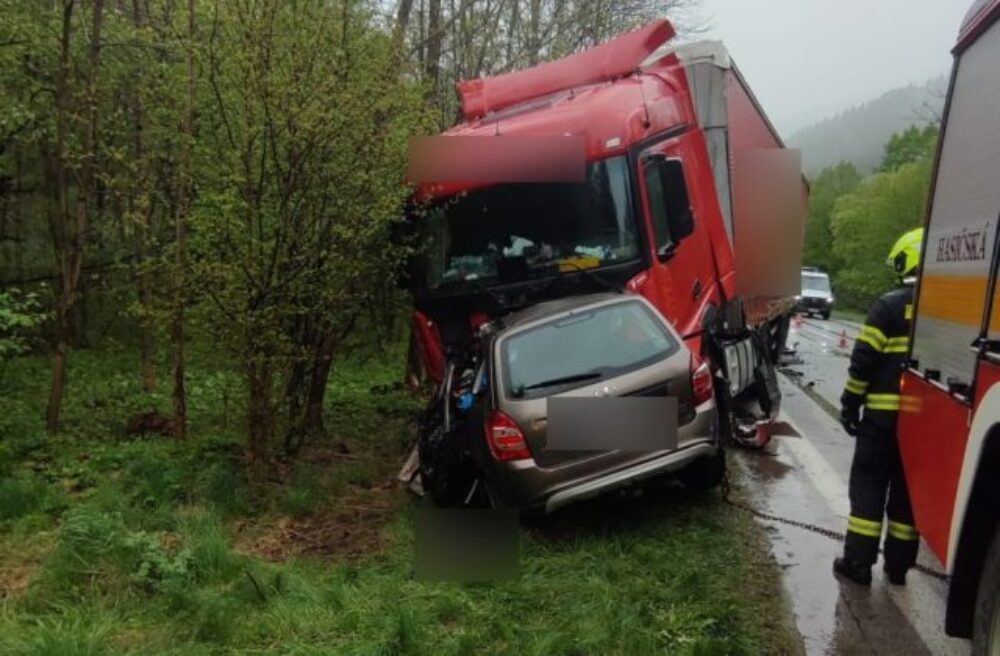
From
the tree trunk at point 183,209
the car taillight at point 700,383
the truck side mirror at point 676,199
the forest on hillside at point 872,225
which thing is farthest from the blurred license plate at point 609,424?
the forest on hillside at point 872,225

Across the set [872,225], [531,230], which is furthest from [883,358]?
[872,225]

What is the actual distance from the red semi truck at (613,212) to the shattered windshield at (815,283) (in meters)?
28.3

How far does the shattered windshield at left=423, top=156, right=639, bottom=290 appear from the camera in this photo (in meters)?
6.32

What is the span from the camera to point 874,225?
55156 millimetres

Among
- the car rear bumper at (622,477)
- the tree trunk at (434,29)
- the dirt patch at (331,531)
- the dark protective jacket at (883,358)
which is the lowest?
the dirt patch at (331,531)

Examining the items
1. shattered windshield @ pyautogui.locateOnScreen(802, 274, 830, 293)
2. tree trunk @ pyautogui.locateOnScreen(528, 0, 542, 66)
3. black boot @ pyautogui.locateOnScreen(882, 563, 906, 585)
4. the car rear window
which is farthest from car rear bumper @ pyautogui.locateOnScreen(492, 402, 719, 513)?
shattered windshield @ pyautogui.locateOnScreen(802, 274, 830, 293)

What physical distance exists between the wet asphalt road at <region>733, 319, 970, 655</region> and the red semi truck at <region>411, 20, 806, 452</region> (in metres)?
0.67

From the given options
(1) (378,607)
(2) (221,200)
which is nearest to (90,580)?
(1) (378,607)

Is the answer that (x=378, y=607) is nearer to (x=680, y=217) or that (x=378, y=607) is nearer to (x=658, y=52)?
(x=680, y=217)

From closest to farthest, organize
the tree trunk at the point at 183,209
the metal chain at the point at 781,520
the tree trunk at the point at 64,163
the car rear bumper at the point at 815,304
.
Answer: the metal chain at the point at 781,520, the tree trunk at the point at 183,209, the tree trunk at the point at 64,163, the car rear bumper at the point at 815,304

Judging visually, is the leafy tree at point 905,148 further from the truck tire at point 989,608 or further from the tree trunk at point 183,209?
the truck tire at point 989,608

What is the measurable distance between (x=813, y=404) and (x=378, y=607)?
7417mm

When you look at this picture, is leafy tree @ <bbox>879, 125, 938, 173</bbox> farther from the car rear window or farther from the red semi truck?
the car rear window

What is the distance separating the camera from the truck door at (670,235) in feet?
20.6
